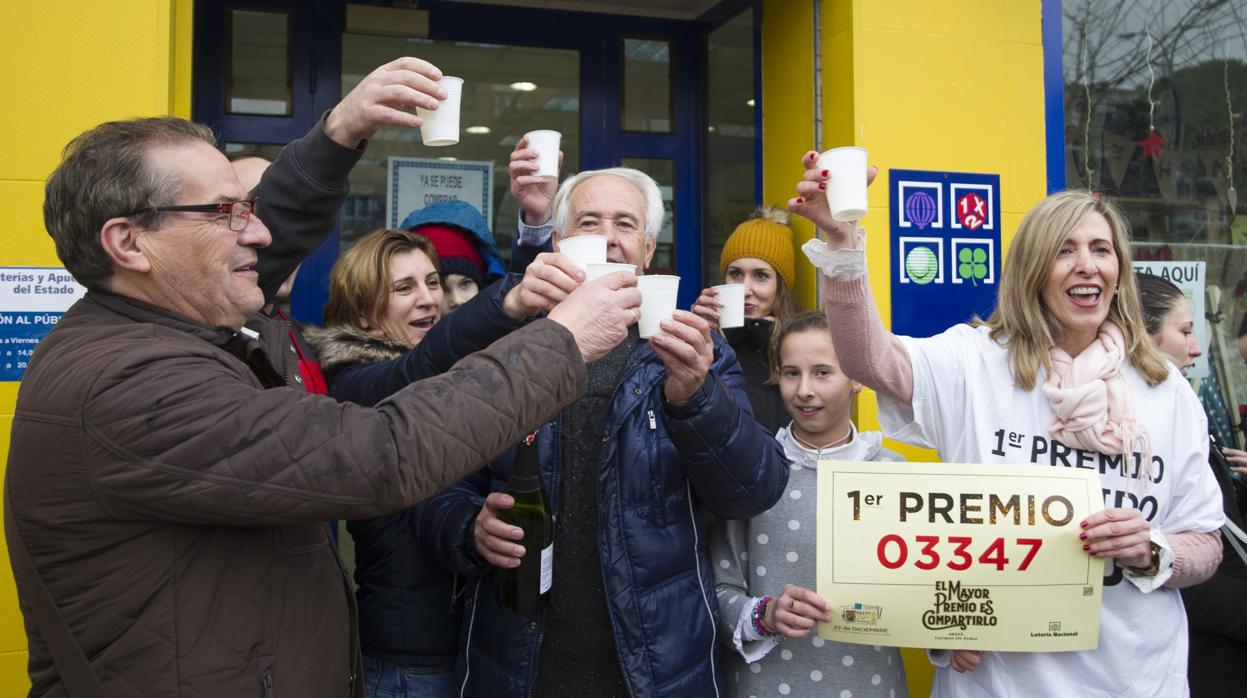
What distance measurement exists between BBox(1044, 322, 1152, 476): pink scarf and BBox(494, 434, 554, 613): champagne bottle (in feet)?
4.30

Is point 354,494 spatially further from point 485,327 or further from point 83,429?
point 485,327

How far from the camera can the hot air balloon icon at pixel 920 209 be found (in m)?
4.12

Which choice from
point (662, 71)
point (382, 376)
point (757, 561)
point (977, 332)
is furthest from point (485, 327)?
point (662, 71)

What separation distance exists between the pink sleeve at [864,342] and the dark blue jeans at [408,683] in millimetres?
1487

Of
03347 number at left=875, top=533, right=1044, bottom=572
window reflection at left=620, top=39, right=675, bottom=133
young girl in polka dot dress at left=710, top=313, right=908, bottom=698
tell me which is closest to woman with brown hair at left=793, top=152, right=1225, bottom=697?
03347 number at left=875, top=533, right=1044, bottom=572

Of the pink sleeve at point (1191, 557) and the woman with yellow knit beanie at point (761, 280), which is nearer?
the pink sleeve at point (1191, 557)

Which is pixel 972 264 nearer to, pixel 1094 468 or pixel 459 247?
pixel 1094 468

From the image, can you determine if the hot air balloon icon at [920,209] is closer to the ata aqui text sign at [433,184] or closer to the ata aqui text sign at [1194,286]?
the ata aqui text sign at [1194,286]

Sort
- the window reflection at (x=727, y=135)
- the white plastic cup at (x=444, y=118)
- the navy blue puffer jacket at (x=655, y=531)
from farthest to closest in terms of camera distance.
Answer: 1. the window reflection at (x=727, y=135)
2. the navy blue puffer jacket at (x=655, y=531)
3. the white plastic cup at (x=444, y=118)

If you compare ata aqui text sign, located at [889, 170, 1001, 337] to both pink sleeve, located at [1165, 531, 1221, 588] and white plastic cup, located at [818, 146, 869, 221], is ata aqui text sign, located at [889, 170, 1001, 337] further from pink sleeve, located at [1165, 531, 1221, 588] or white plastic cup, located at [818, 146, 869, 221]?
white plastic cup, located at [818, 146, 869, 221]

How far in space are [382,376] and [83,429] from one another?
1.18 metres

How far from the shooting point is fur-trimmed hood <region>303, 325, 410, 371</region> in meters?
2.94

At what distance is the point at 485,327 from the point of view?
2230mm

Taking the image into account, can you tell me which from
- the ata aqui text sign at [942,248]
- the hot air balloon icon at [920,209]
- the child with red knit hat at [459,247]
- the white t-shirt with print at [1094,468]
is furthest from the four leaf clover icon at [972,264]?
the child with red knit hat at [459,247]
